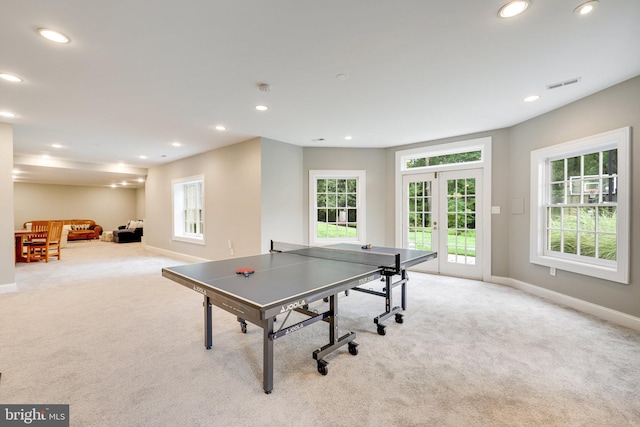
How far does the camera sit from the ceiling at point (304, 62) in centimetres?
196

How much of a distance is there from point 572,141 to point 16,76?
641 cm

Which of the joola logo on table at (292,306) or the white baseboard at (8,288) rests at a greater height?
the joola logo on table at (292,306)

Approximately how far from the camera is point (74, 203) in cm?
1245

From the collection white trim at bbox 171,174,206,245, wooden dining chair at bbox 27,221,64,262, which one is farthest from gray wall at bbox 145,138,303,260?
wooden dining chair at bbox 27,221,64,262

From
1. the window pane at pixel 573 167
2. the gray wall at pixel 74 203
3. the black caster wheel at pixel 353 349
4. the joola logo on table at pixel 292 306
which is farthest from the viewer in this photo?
the gray wall at pixel 74 203

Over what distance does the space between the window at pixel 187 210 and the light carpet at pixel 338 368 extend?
3.70m

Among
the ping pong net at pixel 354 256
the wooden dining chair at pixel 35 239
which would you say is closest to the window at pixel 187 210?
the wooden dining chair at pixel 35 239

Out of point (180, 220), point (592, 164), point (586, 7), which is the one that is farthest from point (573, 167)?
point (180, 220)

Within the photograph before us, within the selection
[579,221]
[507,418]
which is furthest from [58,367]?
[579,221]

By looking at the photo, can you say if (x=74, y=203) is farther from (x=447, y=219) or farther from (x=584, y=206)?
(x=584, y=206)

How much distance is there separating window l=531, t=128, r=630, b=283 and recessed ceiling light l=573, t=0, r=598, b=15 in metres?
1.90

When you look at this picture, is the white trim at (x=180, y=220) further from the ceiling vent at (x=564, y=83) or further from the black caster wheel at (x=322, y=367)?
the ceiling vent at (x=564, y=83)

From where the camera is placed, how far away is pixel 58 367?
229 cm

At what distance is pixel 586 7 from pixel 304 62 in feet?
6.83
